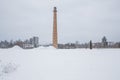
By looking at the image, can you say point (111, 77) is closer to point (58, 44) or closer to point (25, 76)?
point (25, 76)

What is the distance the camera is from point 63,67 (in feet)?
26.7

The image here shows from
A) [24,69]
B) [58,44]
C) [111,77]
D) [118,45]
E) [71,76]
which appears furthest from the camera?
[58,44]

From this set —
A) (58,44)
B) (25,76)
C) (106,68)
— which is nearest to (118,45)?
(106,68)

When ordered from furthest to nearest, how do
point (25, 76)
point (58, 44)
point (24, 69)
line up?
point (58, 44) → point (24, 69) → point (25, 76)

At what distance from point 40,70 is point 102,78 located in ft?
10.0

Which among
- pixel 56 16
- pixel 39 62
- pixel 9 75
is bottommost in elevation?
pixel 9 75

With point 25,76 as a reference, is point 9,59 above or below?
above

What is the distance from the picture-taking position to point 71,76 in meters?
7.34

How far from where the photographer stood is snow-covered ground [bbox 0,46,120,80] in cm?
721

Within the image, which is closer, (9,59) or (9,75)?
(9,75)

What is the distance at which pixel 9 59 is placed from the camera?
1012 centimetres

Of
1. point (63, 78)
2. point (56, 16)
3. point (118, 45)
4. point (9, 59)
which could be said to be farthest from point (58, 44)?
point (63, 78)

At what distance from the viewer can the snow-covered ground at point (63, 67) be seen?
23.7 feet

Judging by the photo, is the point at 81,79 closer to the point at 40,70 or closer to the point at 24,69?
the point at 40,70
